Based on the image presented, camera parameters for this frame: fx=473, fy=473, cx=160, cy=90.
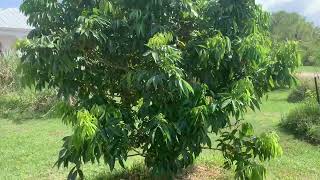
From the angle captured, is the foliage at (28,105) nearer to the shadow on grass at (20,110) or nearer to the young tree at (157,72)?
the shadow on grass at (20,110)

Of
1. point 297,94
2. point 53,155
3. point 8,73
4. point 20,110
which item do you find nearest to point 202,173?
point 53,155

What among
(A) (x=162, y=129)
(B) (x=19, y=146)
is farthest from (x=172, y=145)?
(B) (x=19, y=146)

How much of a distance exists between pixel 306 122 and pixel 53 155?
5.20m

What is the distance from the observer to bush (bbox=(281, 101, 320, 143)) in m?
Result: 9.36

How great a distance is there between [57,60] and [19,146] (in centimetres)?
541

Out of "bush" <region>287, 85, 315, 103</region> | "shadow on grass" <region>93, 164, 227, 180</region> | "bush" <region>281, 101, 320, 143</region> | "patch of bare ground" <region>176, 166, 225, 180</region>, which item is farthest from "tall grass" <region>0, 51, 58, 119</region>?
"bush" <region>287, 85, 315, 103</region>

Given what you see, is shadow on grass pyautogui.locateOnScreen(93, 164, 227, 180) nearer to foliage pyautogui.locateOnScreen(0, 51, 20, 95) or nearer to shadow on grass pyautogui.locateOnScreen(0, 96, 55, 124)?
shadow on grass pyautogui.locateOnScreen(0, 96, 55, 124)

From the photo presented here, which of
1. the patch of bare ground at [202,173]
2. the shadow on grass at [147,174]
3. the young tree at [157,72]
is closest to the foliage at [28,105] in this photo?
the shadow on grass at [147,174]

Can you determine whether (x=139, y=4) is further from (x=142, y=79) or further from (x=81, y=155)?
(x=81, y=155)

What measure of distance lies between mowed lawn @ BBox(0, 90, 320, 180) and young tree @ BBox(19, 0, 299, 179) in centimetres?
162

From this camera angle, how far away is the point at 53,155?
8.34 m

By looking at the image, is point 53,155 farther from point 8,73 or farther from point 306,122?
point 8,73

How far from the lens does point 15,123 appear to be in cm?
1232

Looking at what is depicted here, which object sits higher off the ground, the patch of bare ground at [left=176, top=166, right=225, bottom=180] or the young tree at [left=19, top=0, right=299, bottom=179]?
the young tree at [left=19, top=0, right=299, bottom=179]
